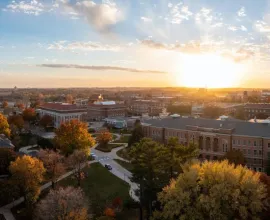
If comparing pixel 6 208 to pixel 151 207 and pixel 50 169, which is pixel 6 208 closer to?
pixel 50 169

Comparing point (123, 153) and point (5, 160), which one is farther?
point (123, 153)

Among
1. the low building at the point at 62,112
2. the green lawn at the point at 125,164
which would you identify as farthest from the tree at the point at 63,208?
the low building at the point at 62,112

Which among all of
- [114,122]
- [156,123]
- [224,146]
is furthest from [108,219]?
[114,122]

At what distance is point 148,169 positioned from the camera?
1157 inches

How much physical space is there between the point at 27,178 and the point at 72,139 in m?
14.5

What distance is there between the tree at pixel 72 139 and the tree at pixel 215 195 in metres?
23.5

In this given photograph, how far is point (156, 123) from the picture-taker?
55625 millimetres

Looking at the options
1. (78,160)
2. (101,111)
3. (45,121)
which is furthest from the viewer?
(101,111)

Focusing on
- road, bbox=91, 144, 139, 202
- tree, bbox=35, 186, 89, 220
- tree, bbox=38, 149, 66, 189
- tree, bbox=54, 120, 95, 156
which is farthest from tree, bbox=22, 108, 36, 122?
tree, bbox=35, 186, 89, 220

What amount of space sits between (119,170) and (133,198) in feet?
32.5

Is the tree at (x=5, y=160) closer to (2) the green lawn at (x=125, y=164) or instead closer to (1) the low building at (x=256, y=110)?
(2) the green lawn at (x=125, y=164)

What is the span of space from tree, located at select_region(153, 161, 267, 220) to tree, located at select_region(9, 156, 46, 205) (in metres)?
13.8

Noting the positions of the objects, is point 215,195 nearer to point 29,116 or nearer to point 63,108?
point 63,108

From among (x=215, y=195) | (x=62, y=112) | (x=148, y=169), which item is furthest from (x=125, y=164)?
(x=62, y=112)
